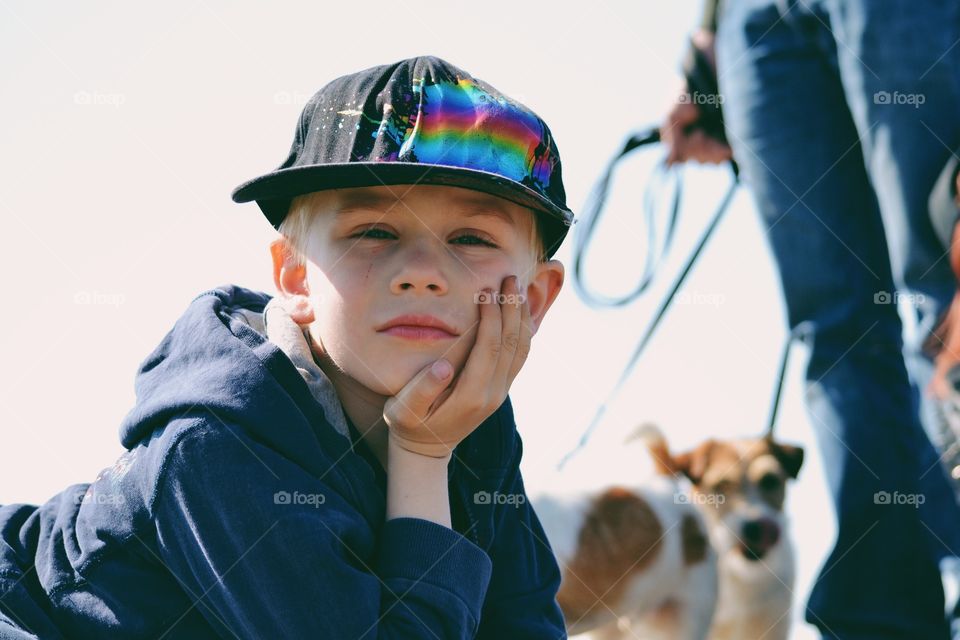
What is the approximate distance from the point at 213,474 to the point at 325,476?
0.52 ft

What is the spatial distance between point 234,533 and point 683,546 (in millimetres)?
2401

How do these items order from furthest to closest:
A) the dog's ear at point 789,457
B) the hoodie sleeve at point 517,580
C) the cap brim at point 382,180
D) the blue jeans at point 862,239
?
the dog's ear at point 789,457, the blue jeans at point 862,239, the hoodie sleeve at point 517,580, the cap brim at point 382,180

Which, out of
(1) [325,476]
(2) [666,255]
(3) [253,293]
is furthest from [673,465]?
(1) [325,476]

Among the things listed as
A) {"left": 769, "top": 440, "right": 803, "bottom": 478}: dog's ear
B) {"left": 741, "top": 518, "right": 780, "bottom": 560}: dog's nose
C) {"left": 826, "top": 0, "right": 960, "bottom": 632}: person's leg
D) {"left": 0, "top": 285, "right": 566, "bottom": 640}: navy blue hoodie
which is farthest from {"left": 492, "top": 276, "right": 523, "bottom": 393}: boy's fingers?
{"left": 741, "top": 518, "right": 780, "bottom": 560}: dog's nose

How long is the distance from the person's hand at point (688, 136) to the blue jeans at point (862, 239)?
380mm

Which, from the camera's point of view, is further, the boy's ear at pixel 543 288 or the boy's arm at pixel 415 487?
the boy's ear at pixel 543 288

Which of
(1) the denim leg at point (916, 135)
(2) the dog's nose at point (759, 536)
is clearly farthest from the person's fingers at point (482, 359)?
(2) the dog's nose at point (759, 536)

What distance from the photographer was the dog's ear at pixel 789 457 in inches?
144

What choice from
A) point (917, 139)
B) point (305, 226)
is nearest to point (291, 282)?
point (305, 226)

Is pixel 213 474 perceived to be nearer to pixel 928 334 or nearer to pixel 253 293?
pixel 253 293

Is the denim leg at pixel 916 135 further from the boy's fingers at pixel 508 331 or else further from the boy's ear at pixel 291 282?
the boy's ear at pixel 291 282

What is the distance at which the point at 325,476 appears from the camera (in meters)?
1.65

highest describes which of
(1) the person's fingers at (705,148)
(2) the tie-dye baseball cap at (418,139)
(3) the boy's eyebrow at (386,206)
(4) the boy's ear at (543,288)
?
(1) the person's fingers at (705,148)

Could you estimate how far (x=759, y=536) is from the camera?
3793 mm
